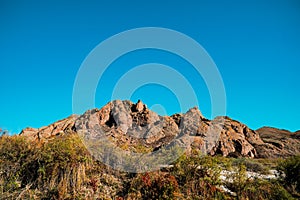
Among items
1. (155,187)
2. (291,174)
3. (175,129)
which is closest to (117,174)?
(155,187)

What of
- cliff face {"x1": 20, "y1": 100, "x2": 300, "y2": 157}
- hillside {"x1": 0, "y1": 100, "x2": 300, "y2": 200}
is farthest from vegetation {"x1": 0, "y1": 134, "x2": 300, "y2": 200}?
cliff face {"x1": 20, "y1": 100, "x2": 300, "y2": 157}

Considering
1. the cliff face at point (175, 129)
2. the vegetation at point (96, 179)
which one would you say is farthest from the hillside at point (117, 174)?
the cliff face at point (175, 129)

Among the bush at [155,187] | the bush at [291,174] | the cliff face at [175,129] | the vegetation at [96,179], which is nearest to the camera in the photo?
the bush at [155,187]

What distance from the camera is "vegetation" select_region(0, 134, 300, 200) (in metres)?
7.93

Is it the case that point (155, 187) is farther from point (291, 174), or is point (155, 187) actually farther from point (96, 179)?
point (291, 174)

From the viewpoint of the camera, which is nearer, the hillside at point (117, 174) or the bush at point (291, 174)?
the hillside at point (117, 174)

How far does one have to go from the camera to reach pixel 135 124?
135 ft

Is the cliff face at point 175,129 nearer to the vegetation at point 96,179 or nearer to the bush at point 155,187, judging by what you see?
the vegetation at point 96,179

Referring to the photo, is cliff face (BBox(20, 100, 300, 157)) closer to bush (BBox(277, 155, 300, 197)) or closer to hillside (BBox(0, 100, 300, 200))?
bush (BBox(277, 155, 300, 197))

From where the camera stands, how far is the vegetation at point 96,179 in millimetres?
7934

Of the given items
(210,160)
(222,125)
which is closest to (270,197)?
(210,160)

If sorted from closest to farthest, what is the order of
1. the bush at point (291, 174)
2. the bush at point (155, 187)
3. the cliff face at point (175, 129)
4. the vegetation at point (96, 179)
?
the bush at point (155, 187)
the vegetation at point (96, 179)
the bush at point (291, 174)
the cliff face at point (175, 129)

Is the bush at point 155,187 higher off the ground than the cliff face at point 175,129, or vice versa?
the cliff face at point 175,129

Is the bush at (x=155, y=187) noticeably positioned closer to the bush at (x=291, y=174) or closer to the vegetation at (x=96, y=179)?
the vegetation at (x=96, y=179)
